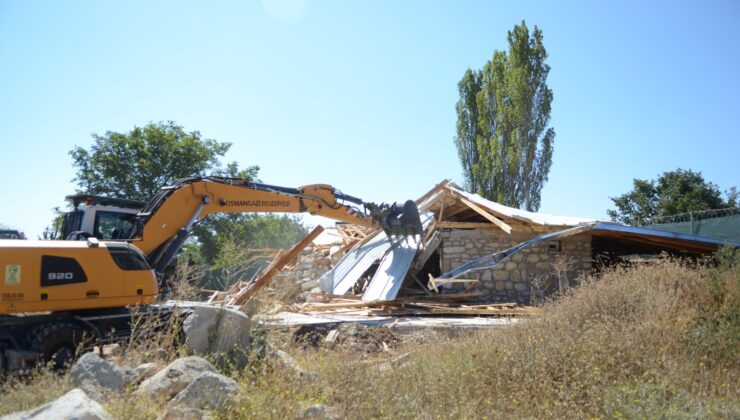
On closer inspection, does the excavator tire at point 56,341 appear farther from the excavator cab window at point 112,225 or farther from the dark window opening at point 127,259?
the excavator cab window at point 112,225

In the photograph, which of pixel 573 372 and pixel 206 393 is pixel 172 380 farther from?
pixel 573 372

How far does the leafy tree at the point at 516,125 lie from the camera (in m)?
24.9

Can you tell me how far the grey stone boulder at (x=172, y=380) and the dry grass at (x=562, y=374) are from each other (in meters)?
0.26

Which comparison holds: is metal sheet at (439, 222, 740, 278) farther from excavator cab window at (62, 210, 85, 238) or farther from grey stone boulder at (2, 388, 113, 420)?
grey stone boulder at (2, 388, 113, 420)

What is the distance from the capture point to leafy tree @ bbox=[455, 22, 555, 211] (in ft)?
81.6

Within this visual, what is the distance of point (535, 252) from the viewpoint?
44.6 feet

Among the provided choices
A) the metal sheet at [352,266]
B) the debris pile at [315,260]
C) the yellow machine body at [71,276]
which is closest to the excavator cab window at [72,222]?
the yellow machine body at [71,276]

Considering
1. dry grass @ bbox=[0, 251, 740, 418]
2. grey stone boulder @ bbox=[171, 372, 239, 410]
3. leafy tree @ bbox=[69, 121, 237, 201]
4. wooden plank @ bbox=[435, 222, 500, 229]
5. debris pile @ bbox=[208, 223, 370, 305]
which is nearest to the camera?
grey stone boulder @ bbox=[171, 372, 239, 410]

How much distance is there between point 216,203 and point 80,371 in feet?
17.2

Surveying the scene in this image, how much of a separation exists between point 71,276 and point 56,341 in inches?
34.9

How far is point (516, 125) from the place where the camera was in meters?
25.0

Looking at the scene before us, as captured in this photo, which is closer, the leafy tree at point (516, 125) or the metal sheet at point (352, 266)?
the metal sheet at point (352, 266)

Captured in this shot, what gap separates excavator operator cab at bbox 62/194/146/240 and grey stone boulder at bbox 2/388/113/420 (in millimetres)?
5600

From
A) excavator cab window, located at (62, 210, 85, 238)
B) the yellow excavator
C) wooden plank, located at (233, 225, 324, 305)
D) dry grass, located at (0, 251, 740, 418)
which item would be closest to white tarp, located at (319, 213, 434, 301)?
wooden plank, located at (233, 225, 324, 305)
